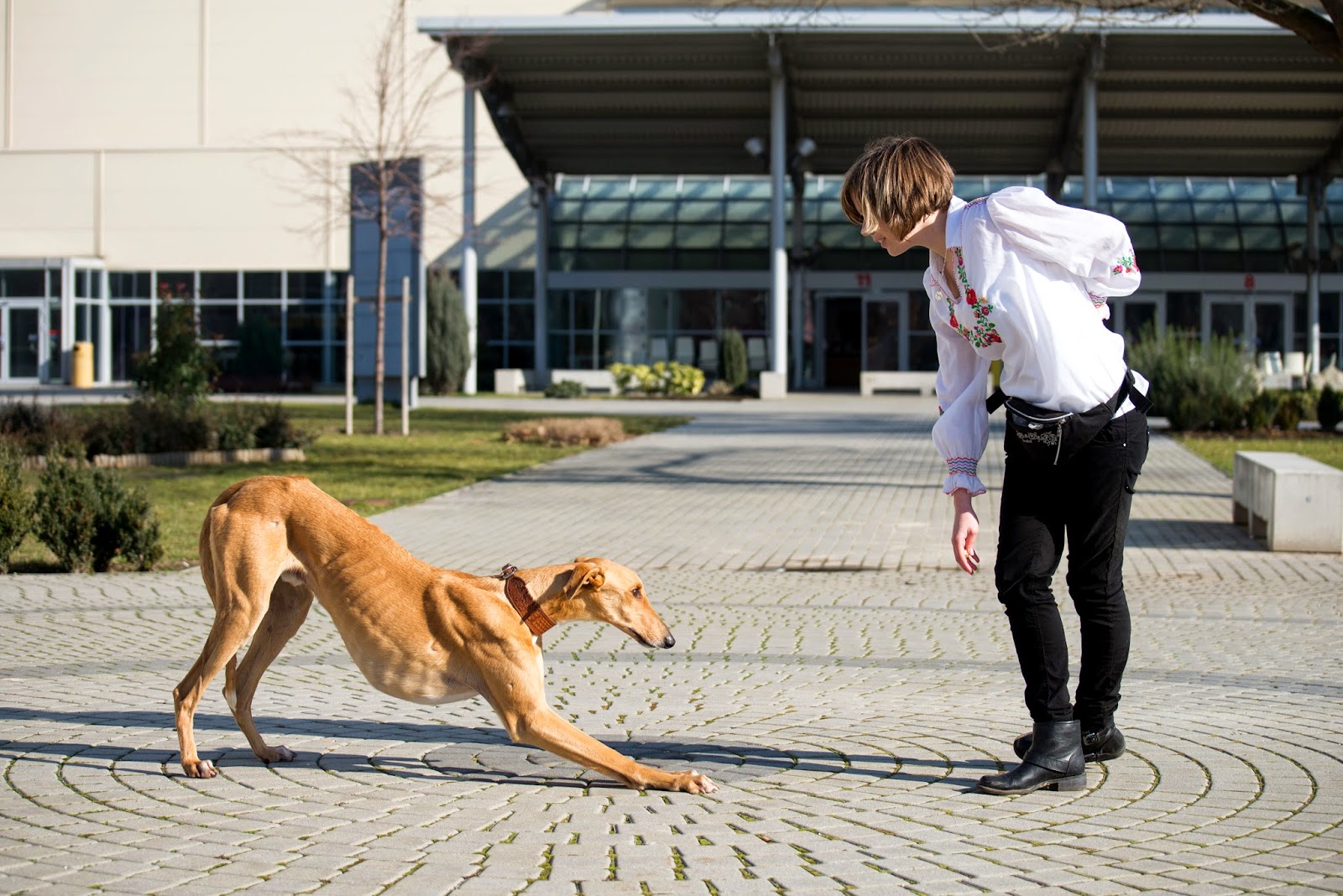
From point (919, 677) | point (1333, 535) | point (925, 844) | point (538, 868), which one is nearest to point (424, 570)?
point (538, 868)

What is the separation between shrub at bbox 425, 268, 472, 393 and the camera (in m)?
38.8

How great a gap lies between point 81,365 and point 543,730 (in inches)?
1766

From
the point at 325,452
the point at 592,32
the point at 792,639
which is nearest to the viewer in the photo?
the point at 792,639

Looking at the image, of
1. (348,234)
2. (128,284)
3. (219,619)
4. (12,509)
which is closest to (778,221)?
(348,234)

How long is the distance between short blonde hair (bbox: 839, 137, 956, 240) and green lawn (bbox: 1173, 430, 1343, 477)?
48.8 feet

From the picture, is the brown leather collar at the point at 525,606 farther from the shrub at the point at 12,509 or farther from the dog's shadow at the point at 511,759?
the shrub at the point at 12,509

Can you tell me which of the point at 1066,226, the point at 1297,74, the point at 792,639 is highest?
the point at 1297,74

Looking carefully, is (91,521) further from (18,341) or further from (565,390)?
(18,341)

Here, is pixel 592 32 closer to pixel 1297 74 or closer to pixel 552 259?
pixel 552 259

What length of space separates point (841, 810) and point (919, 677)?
7.95 ft

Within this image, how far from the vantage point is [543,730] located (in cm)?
459

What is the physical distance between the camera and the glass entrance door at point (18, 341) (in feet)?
154

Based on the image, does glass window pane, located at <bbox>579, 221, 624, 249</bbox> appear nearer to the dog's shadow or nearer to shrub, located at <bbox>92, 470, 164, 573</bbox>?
shrub, located at <bbox>92, 470, 164, 573</bbox>

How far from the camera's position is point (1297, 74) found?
3803 cm
